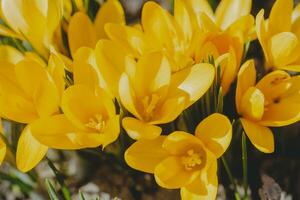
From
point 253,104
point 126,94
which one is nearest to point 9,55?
A: point 126,94

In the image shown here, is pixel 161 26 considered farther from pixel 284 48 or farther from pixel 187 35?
pixel 284 48

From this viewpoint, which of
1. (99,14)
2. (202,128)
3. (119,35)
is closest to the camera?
(202,128)

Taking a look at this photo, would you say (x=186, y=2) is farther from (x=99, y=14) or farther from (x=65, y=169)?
(x=65, y=169)

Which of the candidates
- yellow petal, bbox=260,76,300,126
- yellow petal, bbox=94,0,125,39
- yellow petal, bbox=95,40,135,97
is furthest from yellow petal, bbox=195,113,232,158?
yellow petal, bbox=94,0,125,39

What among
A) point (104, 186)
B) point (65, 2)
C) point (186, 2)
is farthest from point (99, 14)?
point (104, 186)

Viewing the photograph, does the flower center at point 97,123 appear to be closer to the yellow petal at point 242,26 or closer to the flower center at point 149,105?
the flower center at point 149,105

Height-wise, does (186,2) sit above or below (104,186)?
above

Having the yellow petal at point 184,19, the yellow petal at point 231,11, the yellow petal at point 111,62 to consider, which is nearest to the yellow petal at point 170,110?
the yellow petal at point 111,62

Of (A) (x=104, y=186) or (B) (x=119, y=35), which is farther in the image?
(A) (x=104, y=186)
